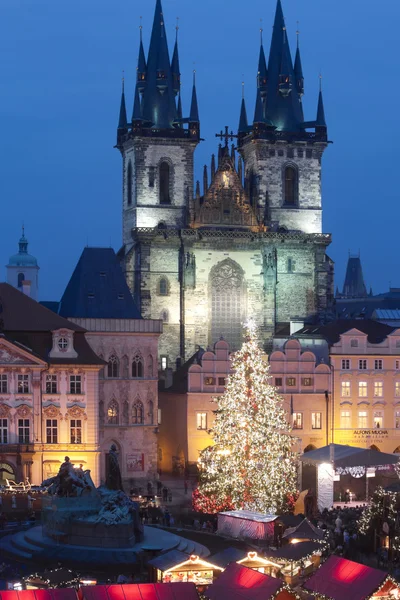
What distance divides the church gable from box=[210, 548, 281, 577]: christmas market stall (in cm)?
5801

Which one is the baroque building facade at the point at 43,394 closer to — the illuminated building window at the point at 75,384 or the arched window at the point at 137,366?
the illuminated building window at the point at 75,384

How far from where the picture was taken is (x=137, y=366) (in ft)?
258

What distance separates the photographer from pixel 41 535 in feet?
166

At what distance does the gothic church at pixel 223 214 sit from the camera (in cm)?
9781

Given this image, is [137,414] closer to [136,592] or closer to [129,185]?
[129,185]

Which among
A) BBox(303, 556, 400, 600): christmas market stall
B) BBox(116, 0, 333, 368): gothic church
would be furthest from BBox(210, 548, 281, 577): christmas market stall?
BBox(116, 0, 333, 368): gothic church

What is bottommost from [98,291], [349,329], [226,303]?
[349,329]

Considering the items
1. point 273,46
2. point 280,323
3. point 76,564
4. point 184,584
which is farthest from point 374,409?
point 184,584

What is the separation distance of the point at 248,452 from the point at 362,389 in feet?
83.7

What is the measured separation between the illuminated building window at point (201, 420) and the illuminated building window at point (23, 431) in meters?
14.9

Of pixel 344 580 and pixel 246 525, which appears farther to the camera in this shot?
pixel 246 525

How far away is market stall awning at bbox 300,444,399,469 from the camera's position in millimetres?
65438

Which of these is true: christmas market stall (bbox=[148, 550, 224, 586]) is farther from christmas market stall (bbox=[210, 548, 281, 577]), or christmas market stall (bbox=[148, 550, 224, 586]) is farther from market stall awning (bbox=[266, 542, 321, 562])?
market stall awning (bbox=[266, 542, 321, 562])

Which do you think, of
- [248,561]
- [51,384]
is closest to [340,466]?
[51,384]
